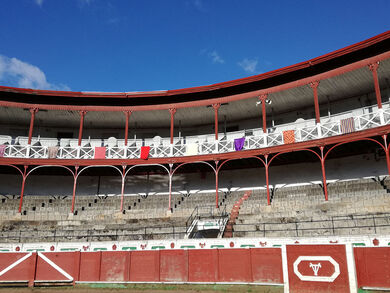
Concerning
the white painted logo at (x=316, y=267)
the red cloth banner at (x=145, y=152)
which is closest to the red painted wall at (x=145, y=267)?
the white painted logo at (x=316, y=267)

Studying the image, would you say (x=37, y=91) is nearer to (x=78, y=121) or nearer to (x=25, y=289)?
(x=78, y=121)

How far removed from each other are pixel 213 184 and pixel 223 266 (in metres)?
15.4

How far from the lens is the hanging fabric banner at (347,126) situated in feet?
69.1

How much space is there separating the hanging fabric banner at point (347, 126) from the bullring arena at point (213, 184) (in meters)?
0.06

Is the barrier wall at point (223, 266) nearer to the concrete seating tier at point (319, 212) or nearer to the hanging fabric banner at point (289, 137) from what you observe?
the concrete seating tier at point (319, 212)

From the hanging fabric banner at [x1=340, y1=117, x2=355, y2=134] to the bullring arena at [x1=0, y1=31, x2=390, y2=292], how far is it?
60 millimetres

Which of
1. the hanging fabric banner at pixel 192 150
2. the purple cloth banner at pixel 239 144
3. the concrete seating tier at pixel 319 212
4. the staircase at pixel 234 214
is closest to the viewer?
the concrete seating tier at pixel 319 212

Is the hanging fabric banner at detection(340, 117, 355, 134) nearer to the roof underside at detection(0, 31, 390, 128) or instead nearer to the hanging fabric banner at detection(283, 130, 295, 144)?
the hanging fabric banner at detection(283, 130, 295, 144)

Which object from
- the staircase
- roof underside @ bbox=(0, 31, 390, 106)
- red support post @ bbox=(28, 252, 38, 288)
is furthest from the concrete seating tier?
red support post @ bbox=(28, 252, 38, 288)

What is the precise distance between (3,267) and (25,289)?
1.35 m

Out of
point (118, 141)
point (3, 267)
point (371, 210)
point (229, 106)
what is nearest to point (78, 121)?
point (118, 141)

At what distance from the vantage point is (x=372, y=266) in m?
10.8

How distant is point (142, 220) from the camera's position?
22453mm

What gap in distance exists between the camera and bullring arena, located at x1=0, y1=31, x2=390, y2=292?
1391cm
